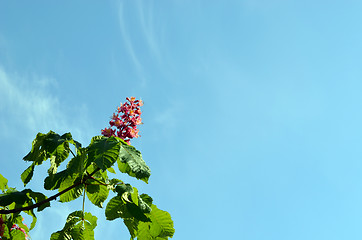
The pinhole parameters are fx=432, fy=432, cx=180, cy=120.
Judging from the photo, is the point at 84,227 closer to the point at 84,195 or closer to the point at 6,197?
the point at 84,195

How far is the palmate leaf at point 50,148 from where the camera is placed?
3982 millimetres

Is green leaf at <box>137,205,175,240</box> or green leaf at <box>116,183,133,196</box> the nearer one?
green leaf at <box>116,183,133,196</box>

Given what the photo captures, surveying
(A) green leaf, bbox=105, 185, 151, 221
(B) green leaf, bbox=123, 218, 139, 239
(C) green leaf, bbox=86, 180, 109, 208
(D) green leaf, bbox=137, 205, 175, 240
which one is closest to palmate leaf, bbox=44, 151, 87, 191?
(C) green leaf, bbox=86, 180, 109, 208

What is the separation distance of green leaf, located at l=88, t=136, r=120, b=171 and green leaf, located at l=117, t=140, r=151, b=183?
7cm

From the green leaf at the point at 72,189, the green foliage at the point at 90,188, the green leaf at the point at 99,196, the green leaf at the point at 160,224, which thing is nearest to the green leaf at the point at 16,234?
the green foliage at the point at 90,188

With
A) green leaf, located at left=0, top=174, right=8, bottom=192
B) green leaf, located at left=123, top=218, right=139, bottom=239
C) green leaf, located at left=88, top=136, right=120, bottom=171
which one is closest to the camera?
green leaf, located at left=88, top=136, right=120, bottom=171

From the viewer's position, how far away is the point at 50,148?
155 inches

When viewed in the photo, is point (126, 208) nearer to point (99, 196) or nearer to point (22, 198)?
point (99, 196)

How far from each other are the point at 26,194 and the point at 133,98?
1606 mm

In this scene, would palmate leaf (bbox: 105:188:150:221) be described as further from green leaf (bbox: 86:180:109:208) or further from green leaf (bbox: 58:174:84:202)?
green leaf (bbox: 58:174:84:202)

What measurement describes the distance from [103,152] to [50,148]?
645 mm

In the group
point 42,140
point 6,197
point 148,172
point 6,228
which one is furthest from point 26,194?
point 148,172

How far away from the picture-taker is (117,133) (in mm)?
4637

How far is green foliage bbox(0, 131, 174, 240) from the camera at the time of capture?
3.68 m
